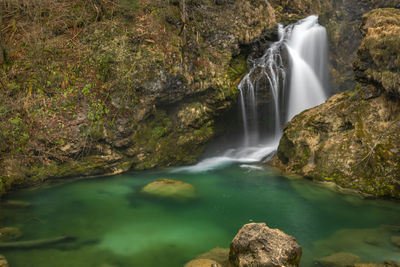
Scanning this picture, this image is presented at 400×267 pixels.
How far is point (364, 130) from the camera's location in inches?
283

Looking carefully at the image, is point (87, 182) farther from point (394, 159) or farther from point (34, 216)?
point (394, 159)

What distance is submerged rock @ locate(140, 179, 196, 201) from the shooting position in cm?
686

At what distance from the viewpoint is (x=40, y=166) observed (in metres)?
7.59

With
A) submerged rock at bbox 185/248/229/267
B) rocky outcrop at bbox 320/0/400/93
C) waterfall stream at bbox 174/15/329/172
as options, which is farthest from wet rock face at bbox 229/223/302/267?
rocky outcrop at bbox 320/0/400/93

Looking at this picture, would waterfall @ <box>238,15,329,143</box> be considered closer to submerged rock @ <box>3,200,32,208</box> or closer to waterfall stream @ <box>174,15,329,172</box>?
waterfall stream @ <box>174,15,329,172</box>

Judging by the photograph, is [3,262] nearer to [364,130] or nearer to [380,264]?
[380,264]

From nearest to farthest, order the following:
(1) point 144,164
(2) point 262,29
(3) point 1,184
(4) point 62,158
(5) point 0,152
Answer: (5) point 0,152
(3) point 1,184
(4) point 62,158
(1) point 144,164
(2) point 262,29

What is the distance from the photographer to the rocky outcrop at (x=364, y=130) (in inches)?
257

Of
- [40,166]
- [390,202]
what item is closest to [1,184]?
[40,166]

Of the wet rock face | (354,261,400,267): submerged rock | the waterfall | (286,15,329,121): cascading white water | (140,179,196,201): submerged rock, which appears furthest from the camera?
(286,15,329,121): cascading white water

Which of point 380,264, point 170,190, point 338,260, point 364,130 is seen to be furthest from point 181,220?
point 364,130

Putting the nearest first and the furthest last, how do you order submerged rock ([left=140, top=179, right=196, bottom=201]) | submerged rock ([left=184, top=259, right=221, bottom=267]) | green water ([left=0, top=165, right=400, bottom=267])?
submerged rock ([left=184, top=259, right=221, bottom=267]) → green water ([left=0, top=165, right=400, bottom=267]) → submerged rock ([left=140, top=179, right=196, bottom=201])

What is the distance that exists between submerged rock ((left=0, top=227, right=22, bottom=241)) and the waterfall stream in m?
5.29

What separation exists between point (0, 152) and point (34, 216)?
1.51m
